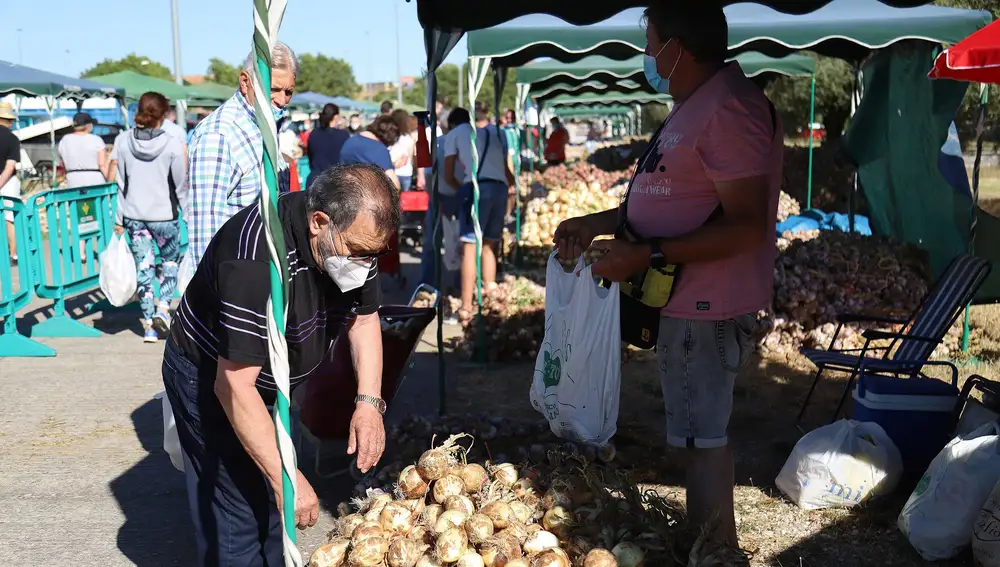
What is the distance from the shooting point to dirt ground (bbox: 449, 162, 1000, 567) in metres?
3.64

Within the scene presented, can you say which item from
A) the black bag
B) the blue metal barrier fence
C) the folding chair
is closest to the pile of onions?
the black bag

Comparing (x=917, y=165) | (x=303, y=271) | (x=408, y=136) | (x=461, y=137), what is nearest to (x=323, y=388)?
(x=303, y=271)

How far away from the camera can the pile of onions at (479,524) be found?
267cm

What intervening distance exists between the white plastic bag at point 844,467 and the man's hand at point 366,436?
7.21 feet

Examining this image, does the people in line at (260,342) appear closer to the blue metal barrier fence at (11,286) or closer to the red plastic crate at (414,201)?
the blue metal barrier fence at (11,286)

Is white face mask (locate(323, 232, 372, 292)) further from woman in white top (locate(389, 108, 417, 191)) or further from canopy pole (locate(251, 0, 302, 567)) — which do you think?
woman in white top (locate(389, 108, 417, 191))

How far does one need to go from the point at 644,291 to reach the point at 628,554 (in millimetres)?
801

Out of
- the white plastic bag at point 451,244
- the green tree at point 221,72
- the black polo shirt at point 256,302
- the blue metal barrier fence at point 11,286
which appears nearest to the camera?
the black polo shirt at point 256,302

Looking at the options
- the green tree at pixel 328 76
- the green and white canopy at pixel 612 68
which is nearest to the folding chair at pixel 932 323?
the green and white canopy at pixel 612 68

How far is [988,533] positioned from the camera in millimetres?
3268

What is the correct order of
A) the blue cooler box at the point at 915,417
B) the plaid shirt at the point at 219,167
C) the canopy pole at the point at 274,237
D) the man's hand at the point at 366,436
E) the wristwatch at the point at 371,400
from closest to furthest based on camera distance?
the canopy pole at the point at 274,237 → the man's hand at the point at 366,436 → the wristwatch at the point at 371,400 → the plaid shirt at the point at 219,167 → the blue cooler box at the point at 915,417

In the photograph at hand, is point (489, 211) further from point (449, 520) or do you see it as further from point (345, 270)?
point (345, 270)

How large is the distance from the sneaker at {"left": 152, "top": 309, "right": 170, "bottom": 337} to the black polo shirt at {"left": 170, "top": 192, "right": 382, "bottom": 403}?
5167 millimetres

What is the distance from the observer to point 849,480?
3.93m
